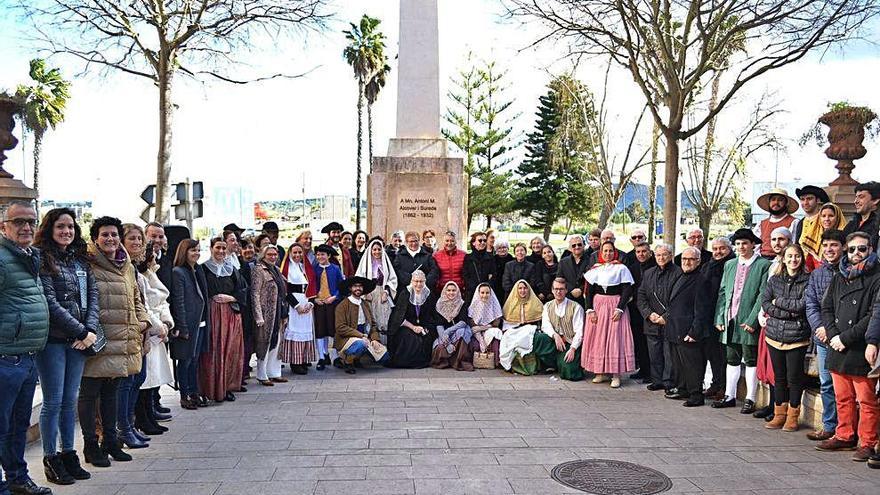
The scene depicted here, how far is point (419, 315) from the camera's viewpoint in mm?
10266

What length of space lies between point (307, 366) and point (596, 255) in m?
4.11

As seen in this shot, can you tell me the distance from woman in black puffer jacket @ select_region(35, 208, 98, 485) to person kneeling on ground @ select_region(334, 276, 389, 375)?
4.50 metres

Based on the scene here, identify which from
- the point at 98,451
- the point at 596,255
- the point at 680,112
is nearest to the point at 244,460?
the point at 98,451

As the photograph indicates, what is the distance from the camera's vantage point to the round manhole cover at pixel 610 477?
A: 523cm

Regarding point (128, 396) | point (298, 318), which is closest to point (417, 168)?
point (298, 318)

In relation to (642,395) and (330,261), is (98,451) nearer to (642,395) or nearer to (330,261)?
(330,261)

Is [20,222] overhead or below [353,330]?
overhead

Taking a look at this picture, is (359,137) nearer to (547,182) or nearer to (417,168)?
(547,182)

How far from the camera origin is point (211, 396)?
792 centimetres

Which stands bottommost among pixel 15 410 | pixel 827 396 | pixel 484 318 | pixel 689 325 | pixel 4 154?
pixel 827 396

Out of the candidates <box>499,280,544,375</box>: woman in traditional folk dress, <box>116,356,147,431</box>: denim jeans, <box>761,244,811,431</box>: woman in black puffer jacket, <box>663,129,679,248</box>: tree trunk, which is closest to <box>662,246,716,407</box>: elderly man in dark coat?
<box>761,244,811,431</box>: woman in black puffer jacket

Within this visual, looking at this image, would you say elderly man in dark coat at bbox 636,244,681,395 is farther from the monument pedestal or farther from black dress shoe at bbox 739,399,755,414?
the monument pedestal

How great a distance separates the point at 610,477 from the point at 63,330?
398 centimetres

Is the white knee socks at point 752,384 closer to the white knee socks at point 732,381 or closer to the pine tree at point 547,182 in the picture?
the white knee socks at point 732,381
